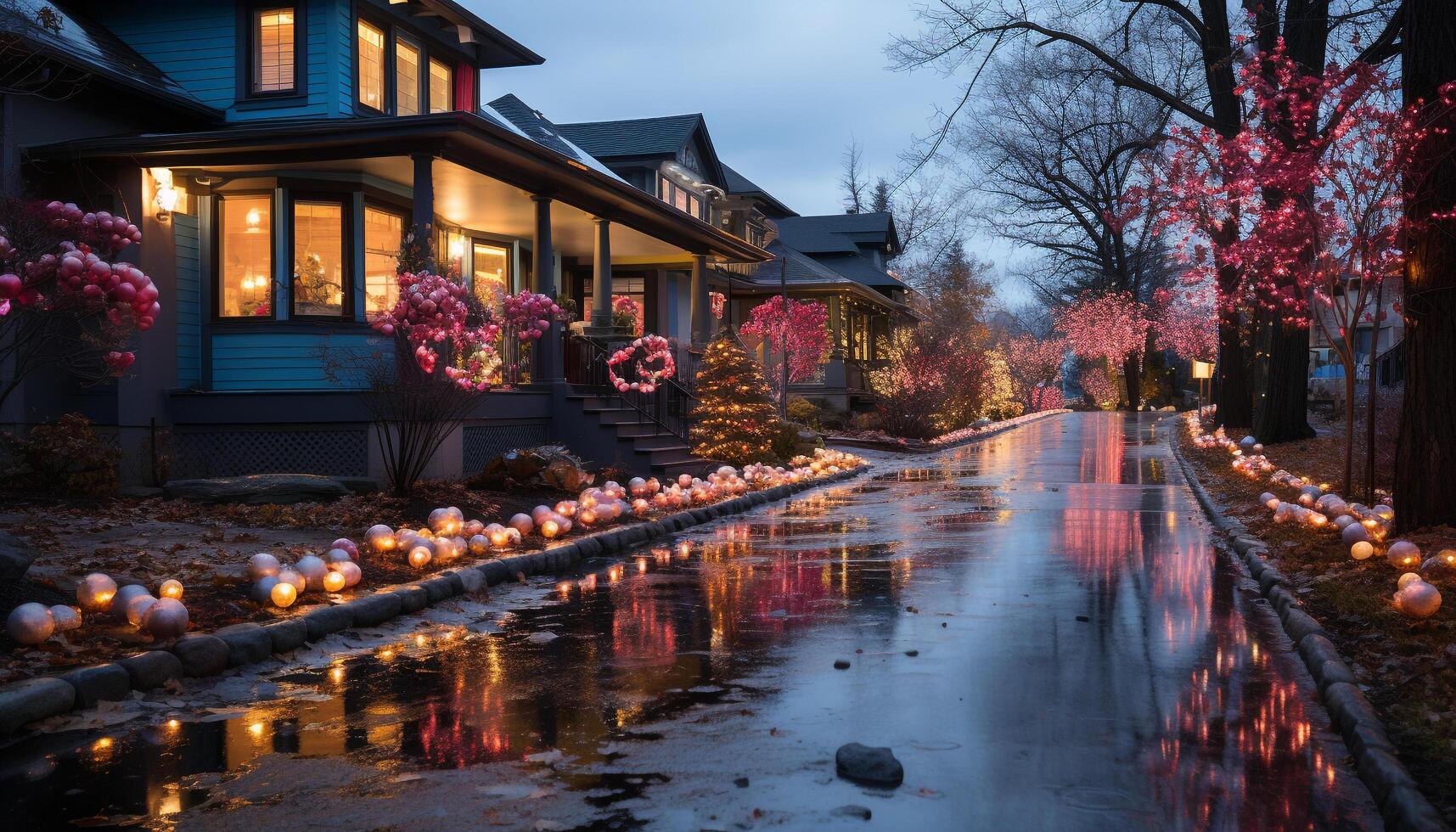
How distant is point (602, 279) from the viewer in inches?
896

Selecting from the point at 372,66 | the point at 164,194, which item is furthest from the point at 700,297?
the point at 164,194

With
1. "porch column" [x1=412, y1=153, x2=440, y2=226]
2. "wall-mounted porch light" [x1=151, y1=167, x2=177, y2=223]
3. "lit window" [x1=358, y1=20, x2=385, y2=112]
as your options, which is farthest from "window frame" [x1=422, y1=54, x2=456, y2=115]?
"wall-mounted porch light" [x1=151, y1=167, x2=177, y2=223]

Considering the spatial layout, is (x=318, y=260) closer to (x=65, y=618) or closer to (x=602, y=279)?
(x=602, y=279)

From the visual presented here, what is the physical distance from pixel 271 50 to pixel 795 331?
21.5 metres

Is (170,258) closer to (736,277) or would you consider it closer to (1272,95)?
(1272,95)

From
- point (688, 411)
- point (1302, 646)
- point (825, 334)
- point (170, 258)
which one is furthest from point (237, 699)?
point (825, 334)

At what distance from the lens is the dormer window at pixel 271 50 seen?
62.1ft

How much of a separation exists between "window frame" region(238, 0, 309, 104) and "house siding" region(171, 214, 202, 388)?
8.02ft

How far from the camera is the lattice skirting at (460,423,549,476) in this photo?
17531 millimetres

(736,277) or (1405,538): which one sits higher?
(736,277)

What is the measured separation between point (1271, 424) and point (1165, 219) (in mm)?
4818

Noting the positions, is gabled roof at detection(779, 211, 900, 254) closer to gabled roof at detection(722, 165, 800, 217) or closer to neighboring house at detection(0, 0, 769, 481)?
gabled roof at detection(722, 165, 800, 217)

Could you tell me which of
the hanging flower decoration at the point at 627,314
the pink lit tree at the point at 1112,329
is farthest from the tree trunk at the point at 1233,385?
the pink lit tree at the point at 1112,329

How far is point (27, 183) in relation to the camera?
16.1m
